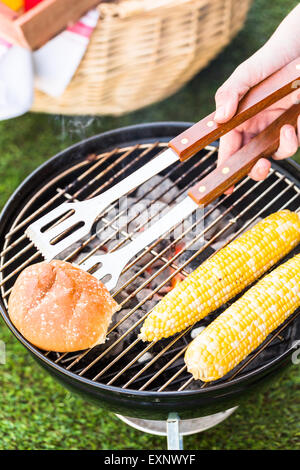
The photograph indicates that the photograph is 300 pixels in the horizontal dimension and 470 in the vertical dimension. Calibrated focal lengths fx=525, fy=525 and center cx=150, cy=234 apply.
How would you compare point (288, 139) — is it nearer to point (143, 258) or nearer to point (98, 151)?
point (143, 258)

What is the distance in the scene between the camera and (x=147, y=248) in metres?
2.07

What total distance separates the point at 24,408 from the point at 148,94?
2.00 metres

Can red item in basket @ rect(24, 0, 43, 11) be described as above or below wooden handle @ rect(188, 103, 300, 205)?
above

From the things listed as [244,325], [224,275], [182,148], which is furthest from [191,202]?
[244,325]

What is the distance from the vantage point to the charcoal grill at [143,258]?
5.59 feet

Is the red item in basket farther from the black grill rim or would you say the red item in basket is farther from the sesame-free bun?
the sesame-free bun

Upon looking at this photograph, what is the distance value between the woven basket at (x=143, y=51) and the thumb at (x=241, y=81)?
931mm

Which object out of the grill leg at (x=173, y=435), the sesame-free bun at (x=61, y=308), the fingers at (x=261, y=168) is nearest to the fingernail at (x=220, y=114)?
the fingers at (x=261, y=168)

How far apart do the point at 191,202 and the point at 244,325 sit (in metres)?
0.44

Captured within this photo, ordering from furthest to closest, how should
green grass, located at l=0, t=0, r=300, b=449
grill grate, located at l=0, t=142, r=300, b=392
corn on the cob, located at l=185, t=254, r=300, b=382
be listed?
1. green grass, located at l=0, t=0, r=300, b=449
2. grill grate, located at l=0, t=142, r=300, b=392
3. corn on the cob, located at l=185, t=254, r=300, b=382

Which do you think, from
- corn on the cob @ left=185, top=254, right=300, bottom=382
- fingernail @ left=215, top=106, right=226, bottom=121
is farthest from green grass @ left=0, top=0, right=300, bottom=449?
fingernail @ left=215, top=106, right=226, bottom=121

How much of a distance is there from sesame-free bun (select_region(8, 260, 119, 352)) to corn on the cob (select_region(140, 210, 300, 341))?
172 mm

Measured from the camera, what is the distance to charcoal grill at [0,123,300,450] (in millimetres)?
1703

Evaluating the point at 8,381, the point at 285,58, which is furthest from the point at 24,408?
the point at 285,58
